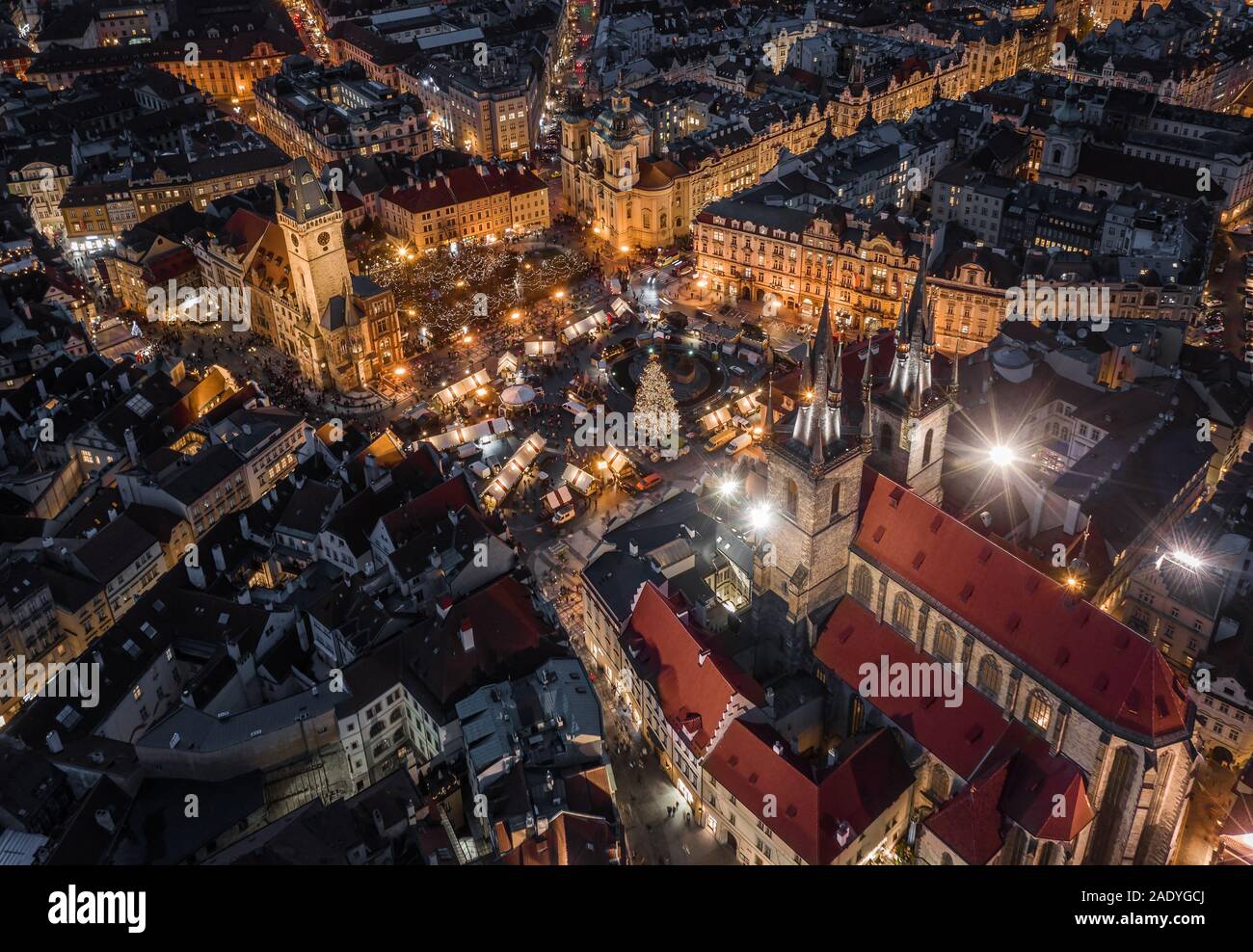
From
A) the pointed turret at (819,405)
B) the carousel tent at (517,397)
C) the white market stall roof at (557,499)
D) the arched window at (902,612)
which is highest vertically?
the pointed turret at (819,405)

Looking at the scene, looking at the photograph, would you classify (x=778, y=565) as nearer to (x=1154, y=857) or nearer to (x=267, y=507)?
(x=1154, y=857)

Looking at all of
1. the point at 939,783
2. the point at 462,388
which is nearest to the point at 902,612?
the point at 939,783

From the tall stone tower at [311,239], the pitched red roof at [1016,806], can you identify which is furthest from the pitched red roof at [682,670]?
the tall stone tower at [311,239]

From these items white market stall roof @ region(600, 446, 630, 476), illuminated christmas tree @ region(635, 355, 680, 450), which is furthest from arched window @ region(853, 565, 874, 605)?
illuminated christmas tree @ region(635, 355, 680, 450)

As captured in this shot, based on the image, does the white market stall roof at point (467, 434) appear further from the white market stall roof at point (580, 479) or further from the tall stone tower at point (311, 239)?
the tall stone tower at point (311, 239)

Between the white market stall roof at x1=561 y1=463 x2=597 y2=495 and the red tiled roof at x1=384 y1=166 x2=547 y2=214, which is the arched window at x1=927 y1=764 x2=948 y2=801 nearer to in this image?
the white market stall roof at x1=561 y1=463 x2=597 y2=495

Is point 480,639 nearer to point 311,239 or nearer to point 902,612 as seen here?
point 902,612
